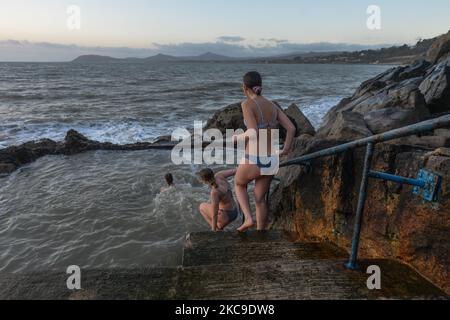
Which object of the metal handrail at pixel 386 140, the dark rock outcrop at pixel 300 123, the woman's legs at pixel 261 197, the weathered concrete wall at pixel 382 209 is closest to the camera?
the metal handrail at pixel 386 140

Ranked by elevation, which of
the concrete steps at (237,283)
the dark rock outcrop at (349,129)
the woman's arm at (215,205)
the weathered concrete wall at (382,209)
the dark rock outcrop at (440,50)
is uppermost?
the dark rock outcrop at (440,50)

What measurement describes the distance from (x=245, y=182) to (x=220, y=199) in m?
0.88

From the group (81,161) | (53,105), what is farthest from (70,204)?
(53,105)

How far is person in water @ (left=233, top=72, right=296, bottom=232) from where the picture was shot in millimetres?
3922

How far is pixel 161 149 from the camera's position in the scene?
1342cm

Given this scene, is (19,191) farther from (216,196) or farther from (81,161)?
(216,196)

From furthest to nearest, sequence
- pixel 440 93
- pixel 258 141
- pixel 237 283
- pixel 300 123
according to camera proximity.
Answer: pixel 300 123 < pixel 440 93 < pixel 258 141 < pixel 237 283

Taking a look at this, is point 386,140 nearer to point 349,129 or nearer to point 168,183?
point 349,129

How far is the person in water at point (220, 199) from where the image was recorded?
4861mm

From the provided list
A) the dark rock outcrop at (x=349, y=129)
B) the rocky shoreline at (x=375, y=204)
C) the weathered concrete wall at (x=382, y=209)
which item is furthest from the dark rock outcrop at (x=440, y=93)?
the weathered concrete wall at (x=382, y=209)

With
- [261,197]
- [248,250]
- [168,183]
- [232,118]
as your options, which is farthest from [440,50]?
[248,250]

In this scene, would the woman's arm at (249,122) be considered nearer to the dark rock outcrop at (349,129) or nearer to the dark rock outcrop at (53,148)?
the dark rock outcrop at (349,129)

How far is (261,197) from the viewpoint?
14.6 ft

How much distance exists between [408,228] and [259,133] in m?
1.89
